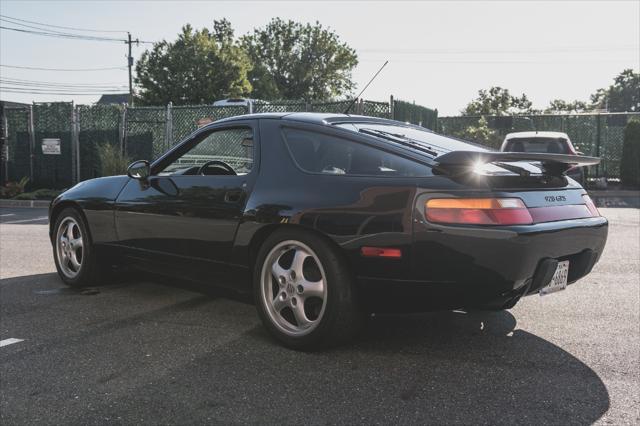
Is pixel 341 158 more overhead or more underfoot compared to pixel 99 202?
more overhead

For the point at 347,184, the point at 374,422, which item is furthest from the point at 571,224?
the point at 374,422

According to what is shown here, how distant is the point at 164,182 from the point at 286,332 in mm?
1580

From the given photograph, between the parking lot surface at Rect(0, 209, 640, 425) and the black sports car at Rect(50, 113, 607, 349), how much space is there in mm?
327

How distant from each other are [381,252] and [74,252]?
318 cm

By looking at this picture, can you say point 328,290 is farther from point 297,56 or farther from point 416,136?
point 297,56

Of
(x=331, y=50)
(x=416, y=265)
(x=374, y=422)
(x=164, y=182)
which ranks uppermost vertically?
(x=331, y=50)

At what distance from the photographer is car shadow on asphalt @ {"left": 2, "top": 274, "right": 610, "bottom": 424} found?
2602 millimetres

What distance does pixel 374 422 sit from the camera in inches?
99.0

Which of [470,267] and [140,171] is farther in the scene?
[140,171]

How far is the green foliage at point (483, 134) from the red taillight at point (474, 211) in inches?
694

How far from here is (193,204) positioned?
400 centimetres

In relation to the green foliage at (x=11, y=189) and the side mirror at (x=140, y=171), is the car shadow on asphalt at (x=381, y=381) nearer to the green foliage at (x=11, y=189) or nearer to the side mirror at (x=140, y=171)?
the side mirror at (x=140, y=171)

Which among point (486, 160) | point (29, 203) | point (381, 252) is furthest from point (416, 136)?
point (29, 203)

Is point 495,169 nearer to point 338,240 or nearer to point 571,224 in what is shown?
point 571,224
